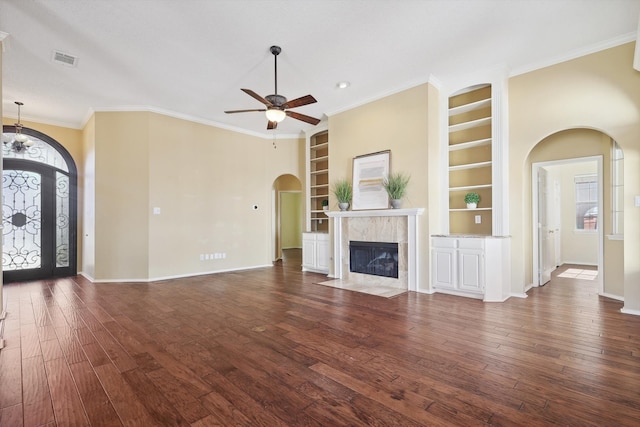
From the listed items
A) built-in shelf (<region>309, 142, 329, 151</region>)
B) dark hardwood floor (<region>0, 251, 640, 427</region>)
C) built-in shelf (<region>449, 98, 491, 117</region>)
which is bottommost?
dark hardwood floor (<region>0, 251, 640, 427</region>)

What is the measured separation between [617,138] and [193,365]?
5.21m

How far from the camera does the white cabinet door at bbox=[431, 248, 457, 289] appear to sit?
4477mm

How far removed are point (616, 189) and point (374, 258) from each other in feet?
11.3

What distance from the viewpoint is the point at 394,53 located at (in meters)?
3.94

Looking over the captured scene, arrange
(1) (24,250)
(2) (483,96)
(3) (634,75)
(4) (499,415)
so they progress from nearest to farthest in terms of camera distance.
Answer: (4) (499,415) → (3) (634,75) → (2) (483,96) → (1) (24,250)

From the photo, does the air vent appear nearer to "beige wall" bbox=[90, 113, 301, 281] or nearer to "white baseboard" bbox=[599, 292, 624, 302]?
"beige wall" bbox=[90, 113, 301, 281]

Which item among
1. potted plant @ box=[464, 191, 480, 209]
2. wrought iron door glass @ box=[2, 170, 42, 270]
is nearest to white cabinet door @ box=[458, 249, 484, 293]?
potted plant @ box=[464, 191, 480, 209]

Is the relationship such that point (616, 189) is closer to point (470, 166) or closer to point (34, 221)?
point (470, 166)

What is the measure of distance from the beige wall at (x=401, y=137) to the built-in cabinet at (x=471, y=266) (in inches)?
7.9

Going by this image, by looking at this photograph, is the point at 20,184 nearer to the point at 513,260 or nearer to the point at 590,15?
the point at 513,260

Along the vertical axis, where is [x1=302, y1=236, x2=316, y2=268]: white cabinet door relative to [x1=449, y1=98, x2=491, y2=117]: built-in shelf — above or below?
below

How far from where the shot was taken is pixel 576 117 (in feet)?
13.0

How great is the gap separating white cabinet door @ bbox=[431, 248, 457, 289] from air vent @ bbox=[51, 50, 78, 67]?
5663mm

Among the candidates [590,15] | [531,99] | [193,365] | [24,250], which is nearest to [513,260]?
[531,99]
